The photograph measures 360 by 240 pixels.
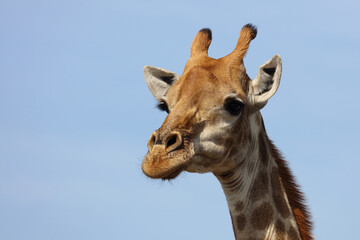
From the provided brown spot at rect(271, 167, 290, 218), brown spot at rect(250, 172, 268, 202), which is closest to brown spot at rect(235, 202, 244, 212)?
brown spot at rect(250, 172, 268, 202)

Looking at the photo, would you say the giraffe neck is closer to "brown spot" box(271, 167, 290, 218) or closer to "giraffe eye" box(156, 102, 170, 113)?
"brown spot" box(271, 167, 290, 218)

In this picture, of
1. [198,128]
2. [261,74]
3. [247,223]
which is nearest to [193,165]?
[198,128]

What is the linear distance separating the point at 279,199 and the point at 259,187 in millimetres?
440

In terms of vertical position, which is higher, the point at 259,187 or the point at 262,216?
the point at 259,187

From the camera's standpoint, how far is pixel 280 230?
42.4 feet

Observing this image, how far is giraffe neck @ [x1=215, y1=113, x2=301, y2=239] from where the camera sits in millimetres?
12914

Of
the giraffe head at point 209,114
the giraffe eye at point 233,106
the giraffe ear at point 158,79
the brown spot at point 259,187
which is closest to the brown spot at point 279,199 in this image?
the brown spot at point 259,187

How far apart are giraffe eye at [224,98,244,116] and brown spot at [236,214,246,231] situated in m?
1.95

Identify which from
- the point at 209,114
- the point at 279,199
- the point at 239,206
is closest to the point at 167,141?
the point at 209,114

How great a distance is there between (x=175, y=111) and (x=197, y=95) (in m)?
0.57

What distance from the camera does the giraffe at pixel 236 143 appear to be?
12477 mm

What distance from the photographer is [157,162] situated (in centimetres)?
1170

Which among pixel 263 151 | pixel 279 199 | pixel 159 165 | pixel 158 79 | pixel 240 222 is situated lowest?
pixel 240 222

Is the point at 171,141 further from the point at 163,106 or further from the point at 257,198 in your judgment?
the point at 257,198
